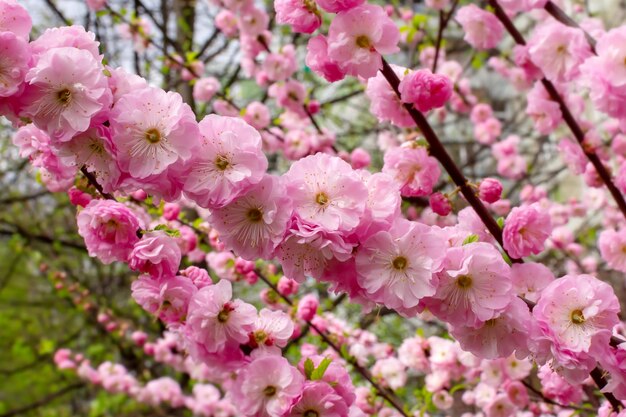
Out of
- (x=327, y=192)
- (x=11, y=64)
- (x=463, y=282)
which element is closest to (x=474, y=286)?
(x=463, y=282)

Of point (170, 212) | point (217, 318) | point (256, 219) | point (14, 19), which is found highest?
point (14, 19)

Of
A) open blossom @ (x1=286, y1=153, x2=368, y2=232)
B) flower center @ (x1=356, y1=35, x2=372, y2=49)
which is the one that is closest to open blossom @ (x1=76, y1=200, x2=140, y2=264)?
open blossom @ (x1=286, y1=153, x2=368, y2=232)

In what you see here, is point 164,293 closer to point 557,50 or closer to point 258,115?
point 557,50

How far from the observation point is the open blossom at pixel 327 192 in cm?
122

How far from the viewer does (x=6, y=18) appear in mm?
1238

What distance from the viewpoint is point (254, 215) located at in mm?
1265

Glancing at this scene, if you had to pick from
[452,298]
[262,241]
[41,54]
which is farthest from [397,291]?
[41,54]

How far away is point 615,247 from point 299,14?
1635 millimetres

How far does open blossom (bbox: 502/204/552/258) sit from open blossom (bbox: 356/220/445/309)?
1.43 ft

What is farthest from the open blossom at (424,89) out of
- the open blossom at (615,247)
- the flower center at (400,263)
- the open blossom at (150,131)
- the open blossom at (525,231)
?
the open blossom at (615,247)

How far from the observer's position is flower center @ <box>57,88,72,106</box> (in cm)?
120

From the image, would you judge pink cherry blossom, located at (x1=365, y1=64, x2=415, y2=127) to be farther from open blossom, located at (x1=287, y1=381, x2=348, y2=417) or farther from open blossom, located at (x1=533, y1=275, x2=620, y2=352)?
open blossom, located at (x1=287, y1=381, x2=348, y2=417)

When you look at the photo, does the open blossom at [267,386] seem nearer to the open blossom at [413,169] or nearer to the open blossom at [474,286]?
the open blossom at [474,286]

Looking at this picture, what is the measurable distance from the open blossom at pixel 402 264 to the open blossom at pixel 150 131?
1.42 feet
